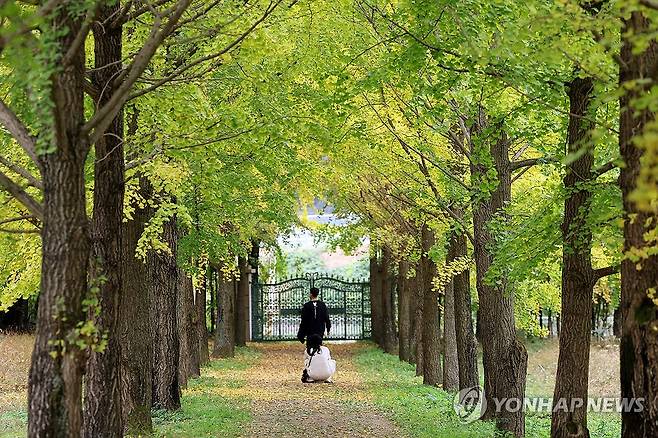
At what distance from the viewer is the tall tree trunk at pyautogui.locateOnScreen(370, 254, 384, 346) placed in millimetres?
40531

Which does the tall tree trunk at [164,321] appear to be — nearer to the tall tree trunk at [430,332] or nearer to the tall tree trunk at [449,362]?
the tall tree trunk at [449,362]

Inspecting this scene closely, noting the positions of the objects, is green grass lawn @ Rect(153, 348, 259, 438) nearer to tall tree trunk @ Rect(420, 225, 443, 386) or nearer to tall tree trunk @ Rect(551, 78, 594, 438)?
tall tree trunk @ Rect(420, 225, 443, 386)

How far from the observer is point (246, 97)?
13508 mm

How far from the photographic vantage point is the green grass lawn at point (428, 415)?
15.1 m

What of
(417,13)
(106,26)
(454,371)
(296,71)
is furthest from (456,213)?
(106,26)

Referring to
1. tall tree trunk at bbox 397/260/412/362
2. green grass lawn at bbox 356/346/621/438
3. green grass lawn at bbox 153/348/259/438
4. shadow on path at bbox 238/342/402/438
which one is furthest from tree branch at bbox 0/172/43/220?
tall tree trunk at bbox 397/260/412/362

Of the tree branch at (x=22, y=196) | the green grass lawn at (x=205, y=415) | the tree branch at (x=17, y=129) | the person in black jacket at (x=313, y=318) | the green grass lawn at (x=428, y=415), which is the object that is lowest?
the green grass lawn at (x=428, y=415)

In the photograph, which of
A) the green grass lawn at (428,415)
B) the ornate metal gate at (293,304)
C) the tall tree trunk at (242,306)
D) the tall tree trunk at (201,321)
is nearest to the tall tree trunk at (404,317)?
the green grass lawn at (428,415)

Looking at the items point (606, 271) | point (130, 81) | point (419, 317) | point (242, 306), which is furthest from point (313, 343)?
point (242, 306)

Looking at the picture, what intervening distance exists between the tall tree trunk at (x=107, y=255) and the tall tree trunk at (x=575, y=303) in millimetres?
4929

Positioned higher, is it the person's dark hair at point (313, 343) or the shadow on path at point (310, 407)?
A: the person's dark hair at point (313, 343)

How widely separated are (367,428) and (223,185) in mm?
5220

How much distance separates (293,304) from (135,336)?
28497mm

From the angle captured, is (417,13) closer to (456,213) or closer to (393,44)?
(393,44)
